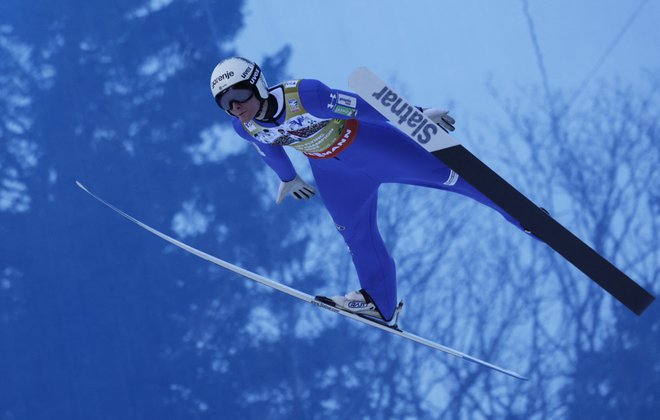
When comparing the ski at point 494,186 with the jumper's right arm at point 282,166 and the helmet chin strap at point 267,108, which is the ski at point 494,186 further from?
the jumper's right arm at point 282,166

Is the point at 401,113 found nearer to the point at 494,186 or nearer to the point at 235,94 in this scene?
the point at 494,186

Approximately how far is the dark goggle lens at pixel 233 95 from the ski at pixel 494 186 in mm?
457

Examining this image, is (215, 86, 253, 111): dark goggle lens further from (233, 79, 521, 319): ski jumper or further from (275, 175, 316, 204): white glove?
(275, 175, 316, 204): white glove

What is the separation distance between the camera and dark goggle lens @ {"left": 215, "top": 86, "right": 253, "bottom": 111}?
2.93 m

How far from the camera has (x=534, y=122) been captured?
473 centimetres

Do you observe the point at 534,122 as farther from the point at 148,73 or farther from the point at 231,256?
the point at 148,73

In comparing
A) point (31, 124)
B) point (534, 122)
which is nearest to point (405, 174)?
point (534, 122)

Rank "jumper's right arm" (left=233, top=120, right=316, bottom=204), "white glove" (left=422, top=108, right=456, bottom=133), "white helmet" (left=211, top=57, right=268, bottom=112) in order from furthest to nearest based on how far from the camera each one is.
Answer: "jumper's right arm" (left=233, top=120, right=316, bottom=204)
"white glove" (left=422, top=108, right=456, bottom=133)
"white helmet" (left=211, top=57, right=268, bottom=112)

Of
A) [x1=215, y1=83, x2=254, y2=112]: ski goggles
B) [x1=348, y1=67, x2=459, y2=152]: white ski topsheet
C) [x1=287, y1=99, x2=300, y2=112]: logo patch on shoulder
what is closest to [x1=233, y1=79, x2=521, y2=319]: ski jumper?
[x1=287, y1=99, x2=300, y2=112]: logo patch on shoulder

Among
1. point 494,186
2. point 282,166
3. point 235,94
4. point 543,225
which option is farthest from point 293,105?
point 543,225

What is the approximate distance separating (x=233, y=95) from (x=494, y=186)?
0.84 m

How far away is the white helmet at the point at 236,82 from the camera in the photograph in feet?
9.62

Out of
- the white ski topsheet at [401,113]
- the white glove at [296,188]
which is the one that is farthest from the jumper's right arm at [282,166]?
the white ski topsheet at [401,113]

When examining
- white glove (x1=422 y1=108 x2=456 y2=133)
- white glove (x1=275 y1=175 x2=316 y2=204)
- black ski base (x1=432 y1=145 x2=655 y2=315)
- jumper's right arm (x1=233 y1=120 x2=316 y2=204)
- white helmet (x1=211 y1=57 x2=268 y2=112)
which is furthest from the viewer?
white glove (x1=275 y1=175 x2=316 y2=204)
